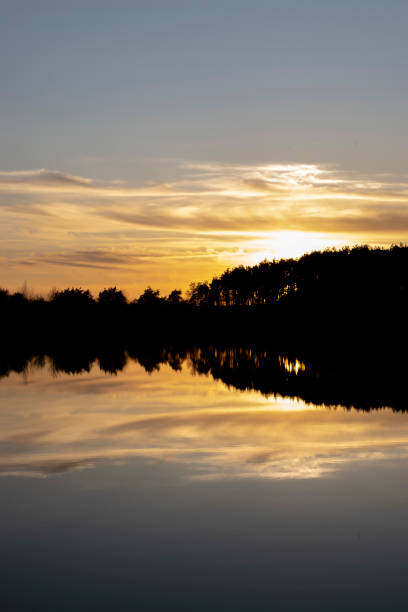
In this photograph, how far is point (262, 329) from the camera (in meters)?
124

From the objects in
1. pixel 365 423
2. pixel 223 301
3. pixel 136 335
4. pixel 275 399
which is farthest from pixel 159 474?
pixel 223 301

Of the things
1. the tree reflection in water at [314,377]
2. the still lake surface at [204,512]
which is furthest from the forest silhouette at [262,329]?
the still lake surface at [204,512]

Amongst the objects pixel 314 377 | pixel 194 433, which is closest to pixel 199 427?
pixel 194 433

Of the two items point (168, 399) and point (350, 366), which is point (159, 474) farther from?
point (350, 366)

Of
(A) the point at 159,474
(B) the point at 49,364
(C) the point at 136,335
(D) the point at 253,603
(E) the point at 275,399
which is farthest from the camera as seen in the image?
(C) the point at 136,335

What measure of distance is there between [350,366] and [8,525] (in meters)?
32.1

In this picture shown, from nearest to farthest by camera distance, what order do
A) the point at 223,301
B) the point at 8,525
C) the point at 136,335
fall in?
the point at 8,525, the point at 136,335, the point at 223,301

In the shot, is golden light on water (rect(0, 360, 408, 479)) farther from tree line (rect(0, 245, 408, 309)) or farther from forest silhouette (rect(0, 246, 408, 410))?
tree line (rect(0, 245, 408, 309))

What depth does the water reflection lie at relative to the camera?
15.2 m

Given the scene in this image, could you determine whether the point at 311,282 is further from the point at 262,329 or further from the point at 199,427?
the point at 199,427

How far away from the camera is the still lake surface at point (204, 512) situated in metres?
8.37

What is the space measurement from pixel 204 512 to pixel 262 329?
113312 millimetres

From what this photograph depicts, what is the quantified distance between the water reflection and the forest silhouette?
1.24 metres

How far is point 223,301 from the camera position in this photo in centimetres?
14675
